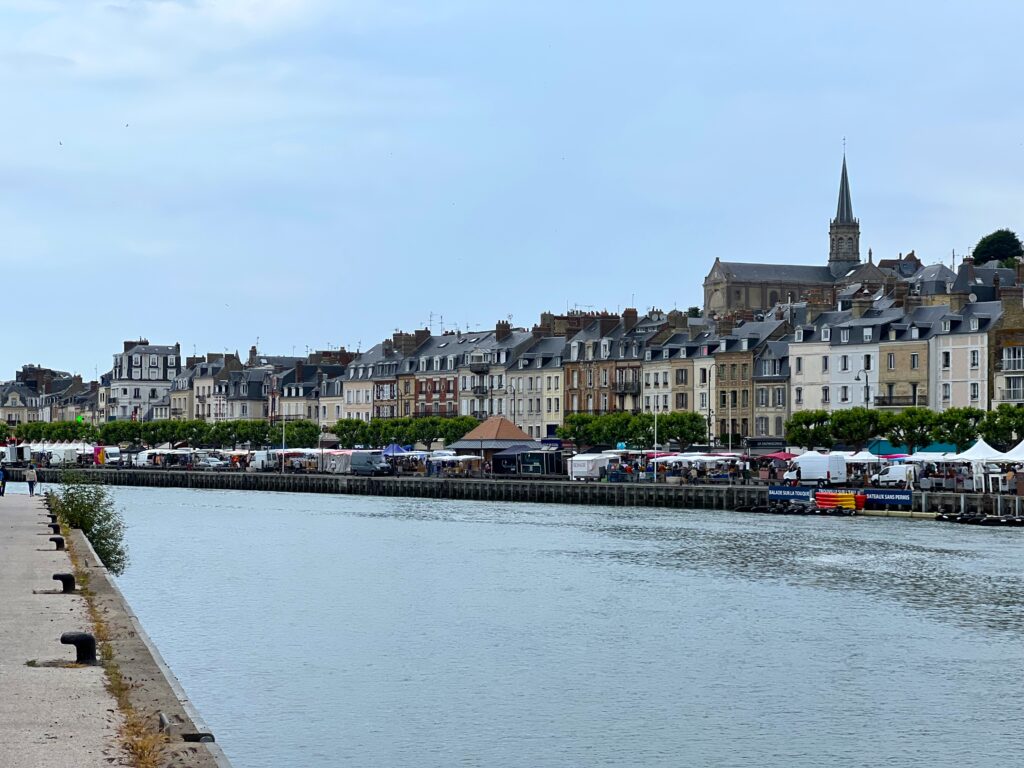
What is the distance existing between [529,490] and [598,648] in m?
72.8

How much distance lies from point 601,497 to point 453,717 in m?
75.9

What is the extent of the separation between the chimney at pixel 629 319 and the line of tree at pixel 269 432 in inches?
617

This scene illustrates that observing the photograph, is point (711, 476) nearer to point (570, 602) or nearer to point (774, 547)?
point (774, 547)

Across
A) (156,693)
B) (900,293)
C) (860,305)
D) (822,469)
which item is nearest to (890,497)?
(822,469)

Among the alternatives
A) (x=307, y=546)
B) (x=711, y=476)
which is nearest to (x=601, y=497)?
(x=711, y=476)

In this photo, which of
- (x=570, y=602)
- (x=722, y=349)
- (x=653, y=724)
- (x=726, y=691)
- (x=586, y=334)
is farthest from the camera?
(x=586, y=334)

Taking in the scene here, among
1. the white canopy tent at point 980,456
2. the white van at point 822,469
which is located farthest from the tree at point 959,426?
the white canopy tent at point 980,456

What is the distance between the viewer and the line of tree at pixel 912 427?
96500 mm

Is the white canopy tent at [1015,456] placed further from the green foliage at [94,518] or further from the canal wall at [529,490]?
the green foliage at [94,518]

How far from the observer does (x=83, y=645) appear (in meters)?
24.5

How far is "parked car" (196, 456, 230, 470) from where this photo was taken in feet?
509

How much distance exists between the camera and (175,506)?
106938 millimetres

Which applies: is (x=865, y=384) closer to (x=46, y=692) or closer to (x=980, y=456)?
(x=980, y=456)

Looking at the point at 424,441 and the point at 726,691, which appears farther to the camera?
the point at 424,441
